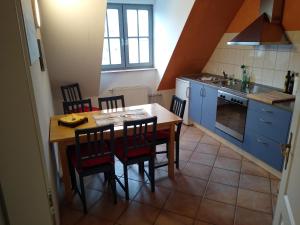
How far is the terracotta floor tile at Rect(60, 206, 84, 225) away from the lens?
2137mm

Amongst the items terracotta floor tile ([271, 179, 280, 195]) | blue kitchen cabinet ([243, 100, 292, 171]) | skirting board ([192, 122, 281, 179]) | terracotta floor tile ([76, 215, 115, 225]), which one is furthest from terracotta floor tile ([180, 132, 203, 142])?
terracotta floor tile ([76, 215, 115, 225])

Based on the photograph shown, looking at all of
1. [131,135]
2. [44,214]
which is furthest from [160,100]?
[44,214]

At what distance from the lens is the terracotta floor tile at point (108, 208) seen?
7.23 ft

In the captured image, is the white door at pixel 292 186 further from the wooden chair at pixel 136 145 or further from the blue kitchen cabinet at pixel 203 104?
the blue kitchen cabinet at pixel 203 104

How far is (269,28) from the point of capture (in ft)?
9.57

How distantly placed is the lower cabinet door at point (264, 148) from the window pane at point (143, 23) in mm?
2687

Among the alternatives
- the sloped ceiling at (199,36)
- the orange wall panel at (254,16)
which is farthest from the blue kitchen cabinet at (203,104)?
the orange wall panel at (254,16)

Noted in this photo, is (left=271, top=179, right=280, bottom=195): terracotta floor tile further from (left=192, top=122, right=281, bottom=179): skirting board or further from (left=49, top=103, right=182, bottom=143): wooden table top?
(left=49, top=103, right=182, bottom=143): wooden table top

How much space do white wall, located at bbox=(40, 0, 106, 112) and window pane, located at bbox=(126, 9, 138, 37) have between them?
1.20 m

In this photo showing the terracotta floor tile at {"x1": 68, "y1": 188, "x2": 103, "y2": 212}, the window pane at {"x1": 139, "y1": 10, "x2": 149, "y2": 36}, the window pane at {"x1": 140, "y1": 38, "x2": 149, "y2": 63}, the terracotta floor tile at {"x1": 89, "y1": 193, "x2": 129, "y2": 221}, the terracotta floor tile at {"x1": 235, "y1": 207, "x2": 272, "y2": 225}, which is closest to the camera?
the terracotta floor tile at {"x1": 235, "y1": 207, "x2": 272, "y2": 225}

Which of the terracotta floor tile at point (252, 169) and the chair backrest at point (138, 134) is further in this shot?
the terracotta floor tile at point (252, 169)

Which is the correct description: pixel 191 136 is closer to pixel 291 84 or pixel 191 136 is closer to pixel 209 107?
pixel 209 107

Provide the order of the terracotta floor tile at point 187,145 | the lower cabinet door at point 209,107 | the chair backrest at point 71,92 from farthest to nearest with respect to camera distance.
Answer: the chair backrest at point 71,92 → the lower cabinet door at point 209,107 → the terracotta floor tile at point 187,145

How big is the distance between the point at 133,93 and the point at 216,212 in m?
2.77
